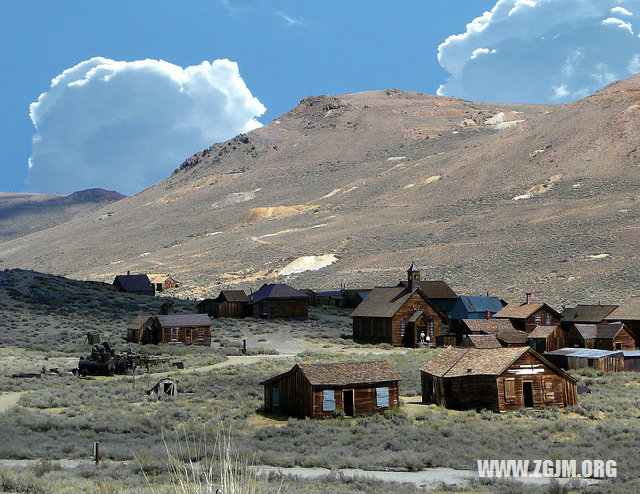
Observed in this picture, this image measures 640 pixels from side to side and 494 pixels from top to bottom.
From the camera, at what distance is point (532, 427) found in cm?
2716

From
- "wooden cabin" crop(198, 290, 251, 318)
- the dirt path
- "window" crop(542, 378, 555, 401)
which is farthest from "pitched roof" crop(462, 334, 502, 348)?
"wooden cabin" crop(198, 290, 251, 318)

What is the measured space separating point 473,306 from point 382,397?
107 feet

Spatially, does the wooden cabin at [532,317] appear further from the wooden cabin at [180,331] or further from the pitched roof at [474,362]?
the wooden cabin at [180,331]

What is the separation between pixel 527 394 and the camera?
3162 centimetres

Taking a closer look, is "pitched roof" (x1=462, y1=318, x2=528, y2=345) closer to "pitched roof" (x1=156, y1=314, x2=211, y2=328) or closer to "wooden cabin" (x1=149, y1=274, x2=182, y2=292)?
"pitched roof" (x1=156, y1=314, x2=211, y2=328)

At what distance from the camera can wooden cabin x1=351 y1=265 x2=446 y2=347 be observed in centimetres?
5853

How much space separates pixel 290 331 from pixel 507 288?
111 ft

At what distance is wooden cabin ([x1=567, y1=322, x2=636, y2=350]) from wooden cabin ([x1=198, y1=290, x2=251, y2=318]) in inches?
1377

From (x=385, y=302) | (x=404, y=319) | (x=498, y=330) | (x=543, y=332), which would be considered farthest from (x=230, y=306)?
(x=543, y=332)

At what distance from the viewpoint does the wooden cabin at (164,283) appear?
106 metres

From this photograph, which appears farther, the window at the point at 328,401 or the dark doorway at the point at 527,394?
the dark doorway at the point at 527,394

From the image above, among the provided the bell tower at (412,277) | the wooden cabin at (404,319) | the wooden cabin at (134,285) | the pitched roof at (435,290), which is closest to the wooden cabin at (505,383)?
the wooden cabin at (404,319)

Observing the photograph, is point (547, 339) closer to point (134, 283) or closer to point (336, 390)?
point (336, 390)

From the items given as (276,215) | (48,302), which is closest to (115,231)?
(276,215)
